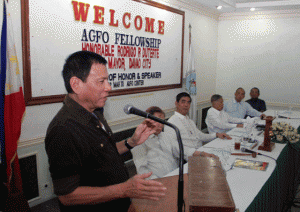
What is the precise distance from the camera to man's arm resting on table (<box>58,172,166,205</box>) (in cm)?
103

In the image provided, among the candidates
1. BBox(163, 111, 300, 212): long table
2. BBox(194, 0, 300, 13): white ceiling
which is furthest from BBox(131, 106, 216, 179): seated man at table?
BBox(194, 0, 300, 13): white ceiling

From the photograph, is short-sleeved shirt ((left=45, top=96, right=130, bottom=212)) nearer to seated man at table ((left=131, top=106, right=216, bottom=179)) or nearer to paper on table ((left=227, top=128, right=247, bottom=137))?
seated man at table ((left=131, top=106, right=216, bottom=179))

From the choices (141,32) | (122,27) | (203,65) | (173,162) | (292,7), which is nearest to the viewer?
(173,162)

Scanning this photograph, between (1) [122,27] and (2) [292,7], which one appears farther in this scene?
(2) [292,7]

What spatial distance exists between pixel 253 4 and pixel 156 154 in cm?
481

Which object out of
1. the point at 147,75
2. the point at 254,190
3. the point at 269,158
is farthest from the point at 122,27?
the point at 254,190

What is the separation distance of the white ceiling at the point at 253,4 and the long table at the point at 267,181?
3429 mm

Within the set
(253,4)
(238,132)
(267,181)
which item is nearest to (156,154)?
(267,181)

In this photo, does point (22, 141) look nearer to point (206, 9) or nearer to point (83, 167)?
point (83, 167)

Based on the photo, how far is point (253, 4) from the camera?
5867mm

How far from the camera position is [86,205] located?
1.19 m

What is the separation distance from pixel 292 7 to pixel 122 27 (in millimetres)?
4184

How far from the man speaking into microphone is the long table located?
927mm

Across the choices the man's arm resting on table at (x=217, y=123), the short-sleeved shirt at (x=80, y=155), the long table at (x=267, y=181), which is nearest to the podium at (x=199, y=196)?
the short-sleeved shirt at (x=80, y=155)
